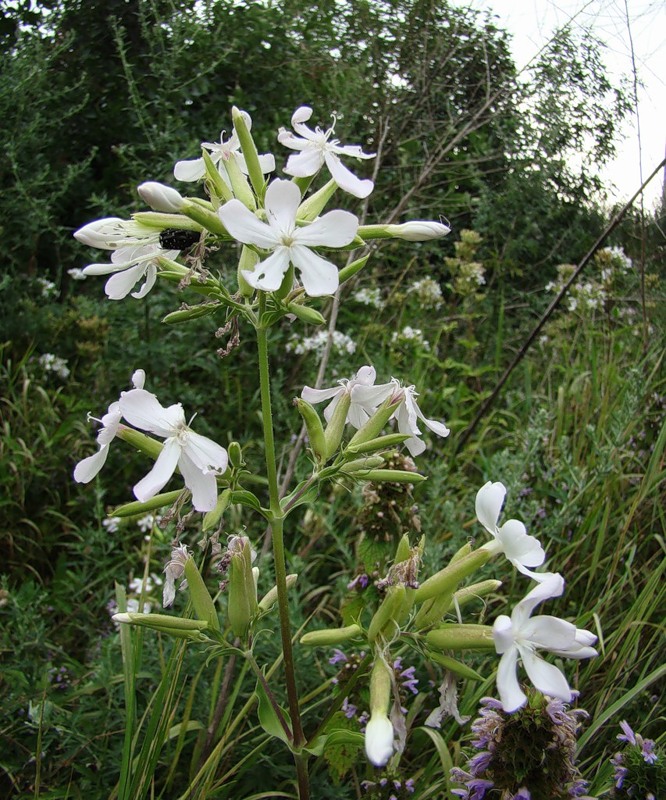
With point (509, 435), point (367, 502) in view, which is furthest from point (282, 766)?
point (509, 435)

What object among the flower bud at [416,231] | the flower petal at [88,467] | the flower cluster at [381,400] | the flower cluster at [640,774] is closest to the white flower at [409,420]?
the flower cluster at [381,400]

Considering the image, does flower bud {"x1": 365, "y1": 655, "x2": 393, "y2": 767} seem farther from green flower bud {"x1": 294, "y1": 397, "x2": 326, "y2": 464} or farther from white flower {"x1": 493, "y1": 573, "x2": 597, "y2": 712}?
green flower bud {"x1": 294, "y1": 397, "x2": 326, "y2": 464}

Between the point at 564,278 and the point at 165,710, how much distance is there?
3.00m

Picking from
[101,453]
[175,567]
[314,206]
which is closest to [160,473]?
[101,453]

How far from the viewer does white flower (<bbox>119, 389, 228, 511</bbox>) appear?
38.1 inches

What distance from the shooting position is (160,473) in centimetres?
98

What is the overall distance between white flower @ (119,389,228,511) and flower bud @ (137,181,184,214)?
266 millimetres

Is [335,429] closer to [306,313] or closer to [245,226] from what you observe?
[306,313]

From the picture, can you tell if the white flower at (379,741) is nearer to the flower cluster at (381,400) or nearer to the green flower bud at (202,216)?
the flower cluster at (381,400)

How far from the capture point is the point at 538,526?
87.7 inches

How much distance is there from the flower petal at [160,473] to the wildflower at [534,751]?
0.63 meters

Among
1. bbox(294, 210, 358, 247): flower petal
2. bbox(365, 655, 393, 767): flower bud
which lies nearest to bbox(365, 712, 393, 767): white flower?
bbox(365, 655, 393, 767): flower bud

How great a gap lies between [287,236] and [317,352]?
7.21 ft

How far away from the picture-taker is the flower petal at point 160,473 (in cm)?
95
